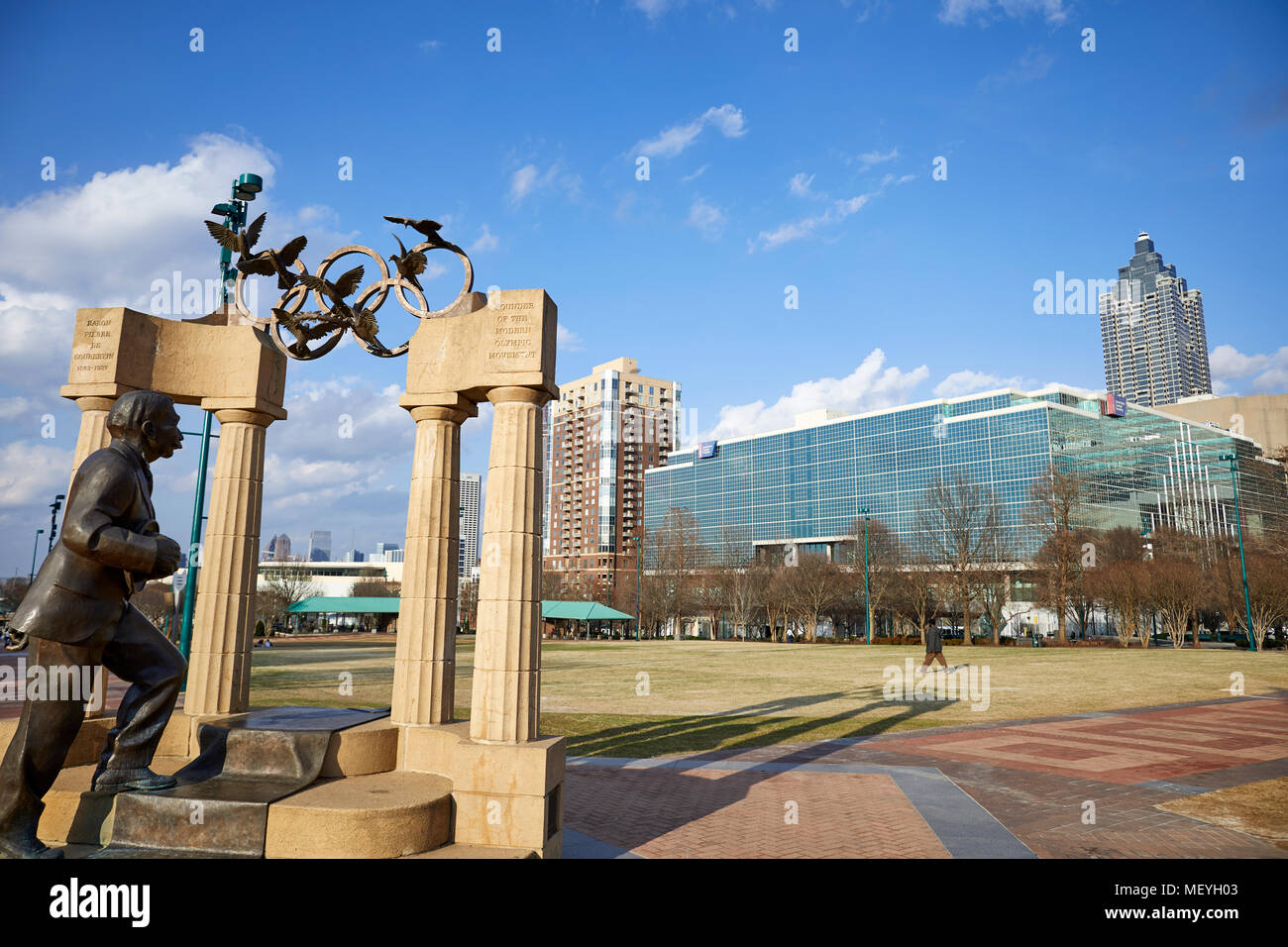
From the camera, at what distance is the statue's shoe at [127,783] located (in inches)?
234

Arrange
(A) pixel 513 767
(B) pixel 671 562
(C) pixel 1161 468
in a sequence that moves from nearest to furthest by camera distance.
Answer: (A) pixel 513 767, (B) pixel 671 562, (C) pixel 1161 468

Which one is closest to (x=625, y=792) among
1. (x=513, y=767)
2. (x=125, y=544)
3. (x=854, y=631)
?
(x=513, y=767)

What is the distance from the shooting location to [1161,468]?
320 ft

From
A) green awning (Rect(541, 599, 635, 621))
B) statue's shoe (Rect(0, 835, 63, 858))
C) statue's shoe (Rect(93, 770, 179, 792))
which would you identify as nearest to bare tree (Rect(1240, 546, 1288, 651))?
green awning (Rect(541, 599, 635, 621))

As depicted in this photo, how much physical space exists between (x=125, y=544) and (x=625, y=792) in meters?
6.88

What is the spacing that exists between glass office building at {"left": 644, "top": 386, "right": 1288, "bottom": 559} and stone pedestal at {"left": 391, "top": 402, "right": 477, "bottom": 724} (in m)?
72.0

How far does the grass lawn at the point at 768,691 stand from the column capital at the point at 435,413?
7.09 metres

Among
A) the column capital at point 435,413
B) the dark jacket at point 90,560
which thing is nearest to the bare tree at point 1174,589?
the column capital at point 435,413

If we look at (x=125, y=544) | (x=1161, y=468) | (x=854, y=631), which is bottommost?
(x=854, y=631)

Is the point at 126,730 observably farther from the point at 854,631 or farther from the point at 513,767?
the point at 854,631

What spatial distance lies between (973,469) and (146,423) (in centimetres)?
9429

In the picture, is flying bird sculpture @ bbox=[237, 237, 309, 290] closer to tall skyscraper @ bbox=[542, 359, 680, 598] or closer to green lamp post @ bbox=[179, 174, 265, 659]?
green lamp post @ bbox=[179, 174, 265, 659]
